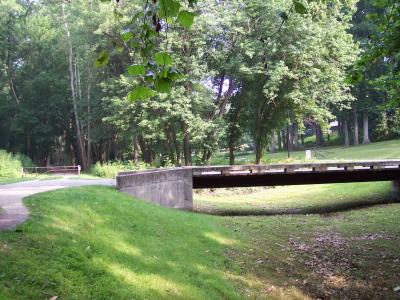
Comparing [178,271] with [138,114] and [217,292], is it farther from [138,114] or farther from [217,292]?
[138,114]

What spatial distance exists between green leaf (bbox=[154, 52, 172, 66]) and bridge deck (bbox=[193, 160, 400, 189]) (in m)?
17.2

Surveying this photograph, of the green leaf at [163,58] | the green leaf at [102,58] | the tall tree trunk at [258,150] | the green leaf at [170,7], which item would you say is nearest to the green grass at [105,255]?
the green leaf at [102,58]

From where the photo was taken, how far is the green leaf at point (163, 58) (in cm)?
248

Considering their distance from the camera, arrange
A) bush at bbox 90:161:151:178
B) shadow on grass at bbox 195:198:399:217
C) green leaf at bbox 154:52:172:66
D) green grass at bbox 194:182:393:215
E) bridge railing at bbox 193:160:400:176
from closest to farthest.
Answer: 1. green leaf at bbox 154:52:172:66
2. shadow on grass at bbox 195:198:399:217
3. bridge railing at bbox 193:160:400:176
4. green grass at bbox 194:182:393:215
5. bush at bbox 90:161:151:178

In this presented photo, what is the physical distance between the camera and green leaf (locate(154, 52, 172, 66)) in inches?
97.5

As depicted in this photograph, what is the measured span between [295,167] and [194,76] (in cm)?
962

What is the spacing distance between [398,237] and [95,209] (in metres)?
9.06

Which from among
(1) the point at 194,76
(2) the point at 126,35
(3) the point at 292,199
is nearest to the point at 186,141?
(1) the point at 194,76

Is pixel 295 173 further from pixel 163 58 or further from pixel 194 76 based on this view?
pixel 163 58

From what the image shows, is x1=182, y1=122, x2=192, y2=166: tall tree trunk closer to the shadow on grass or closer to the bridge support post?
the shadow on grass

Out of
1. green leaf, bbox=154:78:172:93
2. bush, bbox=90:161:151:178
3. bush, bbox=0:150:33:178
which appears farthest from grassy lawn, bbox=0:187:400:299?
bush, bbox=0:150:33:178

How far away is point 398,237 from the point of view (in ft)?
42.4

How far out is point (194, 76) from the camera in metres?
26.8

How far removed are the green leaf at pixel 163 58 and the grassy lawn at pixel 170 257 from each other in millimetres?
4042
